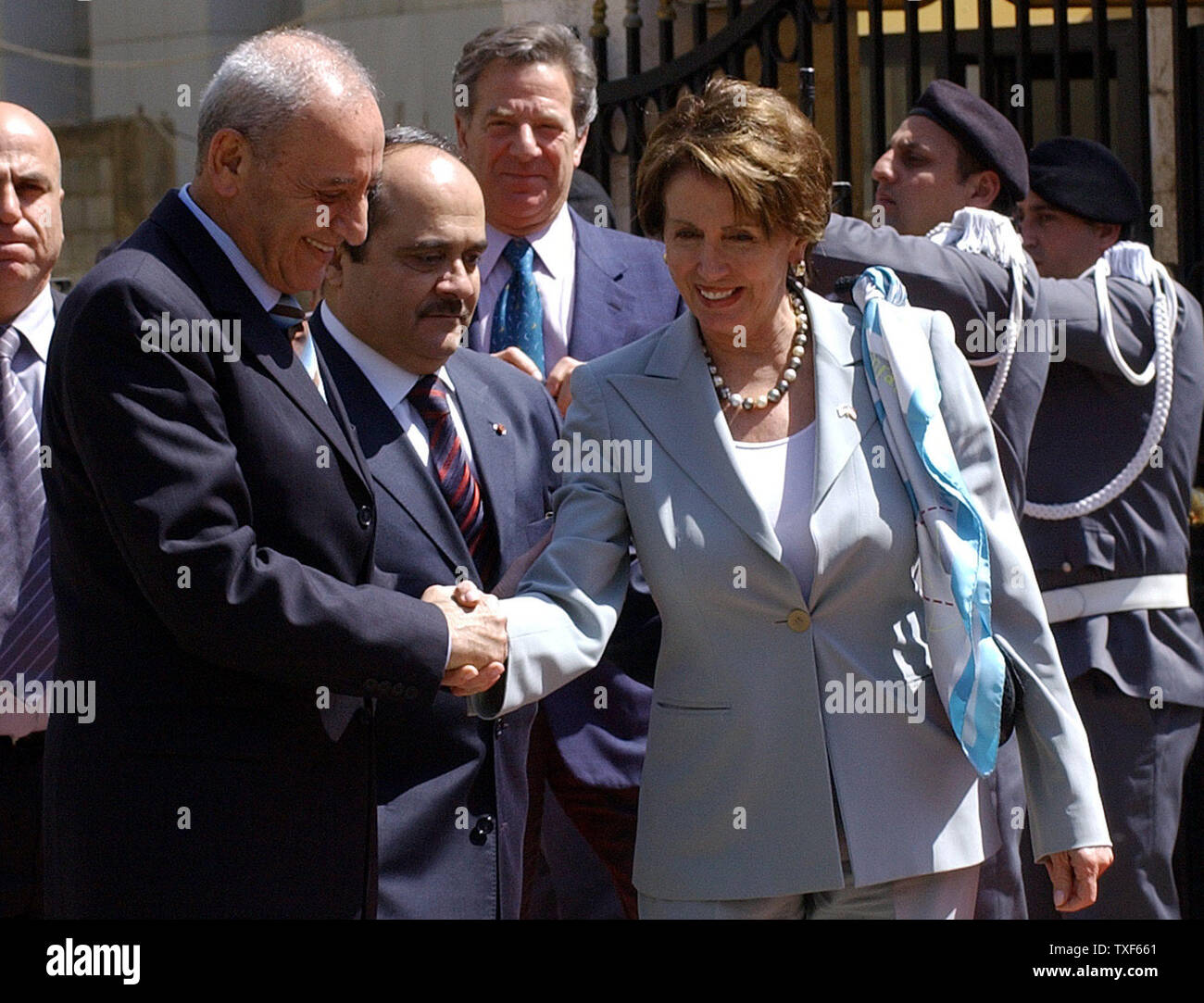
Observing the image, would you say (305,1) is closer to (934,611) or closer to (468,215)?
(468,215)

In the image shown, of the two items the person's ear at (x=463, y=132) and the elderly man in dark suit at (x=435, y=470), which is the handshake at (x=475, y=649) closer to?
the elderly man in dark suit at (x=435, y=470)

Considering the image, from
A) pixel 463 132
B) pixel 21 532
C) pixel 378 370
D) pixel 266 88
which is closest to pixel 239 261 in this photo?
pixel 266 88

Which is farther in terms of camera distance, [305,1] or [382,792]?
[305,1]

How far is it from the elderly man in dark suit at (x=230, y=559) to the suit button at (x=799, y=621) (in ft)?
1.60

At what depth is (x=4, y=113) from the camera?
165 inches

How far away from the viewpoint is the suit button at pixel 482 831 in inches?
130

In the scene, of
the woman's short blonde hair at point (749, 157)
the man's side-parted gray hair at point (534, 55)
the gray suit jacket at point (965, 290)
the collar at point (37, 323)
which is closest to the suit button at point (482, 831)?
the woman's short blonde hair at point (749, 157)

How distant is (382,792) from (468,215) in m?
1.12

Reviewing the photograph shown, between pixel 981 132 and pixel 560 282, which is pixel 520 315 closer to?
pixel 560 282

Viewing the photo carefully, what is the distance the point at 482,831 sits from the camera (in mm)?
3316

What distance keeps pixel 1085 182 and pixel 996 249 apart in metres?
0.86

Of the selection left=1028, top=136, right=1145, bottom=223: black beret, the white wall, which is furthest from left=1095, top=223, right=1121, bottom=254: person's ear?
the white wall

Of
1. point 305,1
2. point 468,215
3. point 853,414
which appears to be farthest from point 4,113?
point 305,1

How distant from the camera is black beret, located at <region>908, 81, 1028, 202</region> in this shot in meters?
4.40
